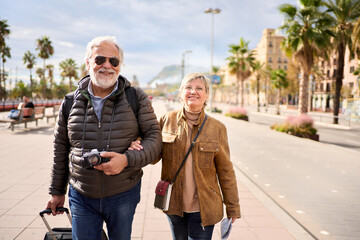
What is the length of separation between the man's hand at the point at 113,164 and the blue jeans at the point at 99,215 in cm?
25

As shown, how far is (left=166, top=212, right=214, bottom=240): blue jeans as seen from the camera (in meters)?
2.03

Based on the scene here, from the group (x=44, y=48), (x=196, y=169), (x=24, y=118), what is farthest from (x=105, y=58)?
(x=44, y=48)

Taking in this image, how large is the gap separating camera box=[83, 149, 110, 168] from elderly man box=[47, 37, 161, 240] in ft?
0.20

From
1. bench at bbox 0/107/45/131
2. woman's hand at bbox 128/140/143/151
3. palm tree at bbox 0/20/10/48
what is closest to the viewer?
woman's hand at bbox 128/140/143/151

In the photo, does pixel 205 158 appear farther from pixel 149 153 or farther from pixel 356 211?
pixel 356 211

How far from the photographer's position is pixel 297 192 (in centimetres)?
513

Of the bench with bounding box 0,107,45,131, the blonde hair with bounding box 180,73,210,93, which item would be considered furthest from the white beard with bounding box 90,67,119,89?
the bench with bounding box 0,107,45,131

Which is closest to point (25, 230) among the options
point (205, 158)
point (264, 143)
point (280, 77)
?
point (205, 158)

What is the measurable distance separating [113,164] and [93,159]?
12cm

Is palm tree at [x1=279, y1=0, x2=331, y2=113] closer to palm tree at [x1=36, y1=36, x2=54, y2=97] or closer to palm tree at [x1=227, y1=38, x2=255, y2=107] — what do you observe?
palm tree at [x1=227, y1=38, x2=255, y2=107]

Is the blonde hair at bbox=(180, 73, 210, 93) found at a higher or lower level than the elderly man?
higher

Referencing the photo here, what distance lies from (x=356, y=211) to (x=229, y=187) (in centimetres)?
347

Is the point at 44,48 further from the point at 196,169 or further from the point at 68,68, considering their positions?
the point at 196,169

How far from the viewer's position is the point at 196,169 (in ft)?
6.67
